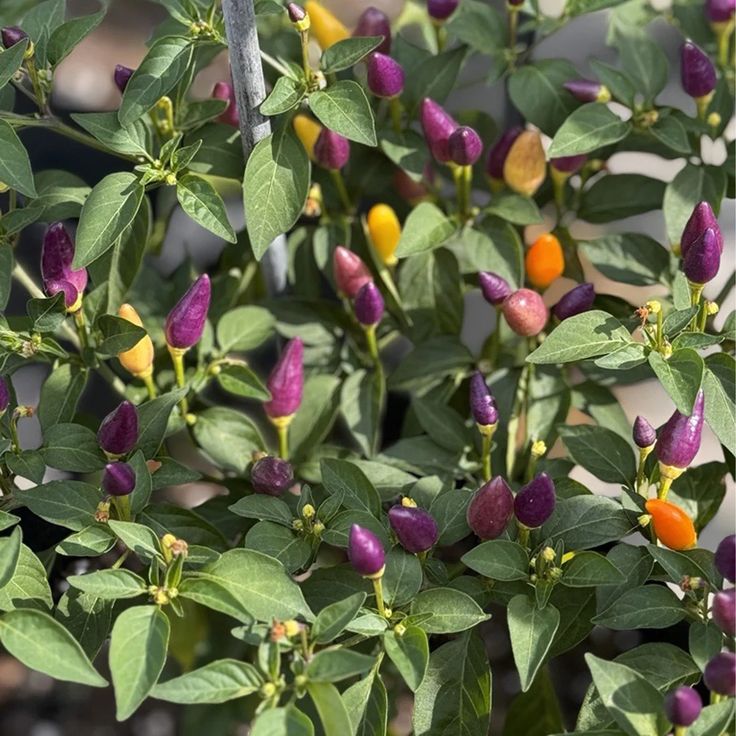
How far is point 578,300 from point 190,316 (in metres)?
0.35

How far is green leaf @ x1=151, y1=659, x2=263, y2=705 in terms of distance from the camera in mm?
723

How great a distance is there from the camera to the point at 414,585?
2.78 feet

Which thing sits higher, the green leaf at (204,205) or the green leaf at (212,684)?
the green leaf at (204,205)

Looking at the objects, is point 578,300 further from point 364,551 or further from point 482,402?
point 364,551

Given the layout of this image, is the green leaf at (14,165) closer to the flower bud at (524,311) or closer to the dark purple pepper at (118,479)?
the dark purple pepper at (118,479)

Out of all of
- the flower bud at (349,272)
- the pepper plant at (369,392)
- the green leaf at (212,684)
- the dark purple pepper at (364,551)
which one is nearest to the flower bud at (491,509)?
the pepper plant at (369,392)

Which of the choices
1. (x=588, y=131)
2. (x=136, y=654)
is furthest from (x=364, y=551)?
(x=588, y=131)

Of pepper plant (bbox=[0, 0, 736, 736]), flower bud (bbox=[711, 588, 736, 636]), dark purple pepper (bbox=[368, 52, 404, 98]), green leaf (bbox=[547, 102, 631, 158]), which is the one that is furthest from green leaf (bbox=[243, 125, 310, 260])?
flower bud (bbox=[711, 588, 736, 636])

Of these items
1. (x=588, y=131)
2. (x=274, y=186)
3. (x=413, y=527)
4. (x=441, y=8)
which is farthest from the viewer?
(x=441, y=8)

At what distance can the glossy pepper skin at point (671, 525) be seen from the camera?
0.90m

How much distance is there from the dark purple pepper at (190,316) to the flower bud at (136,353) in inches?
1.3

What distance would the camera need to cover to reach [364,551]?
2.56 ft

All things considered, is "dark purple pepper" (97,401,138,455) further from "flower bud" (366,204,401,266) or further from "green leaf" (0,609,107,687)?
"flower bud" (366,204,401,266)

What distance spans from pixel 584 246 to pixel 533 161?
104 millimetres
